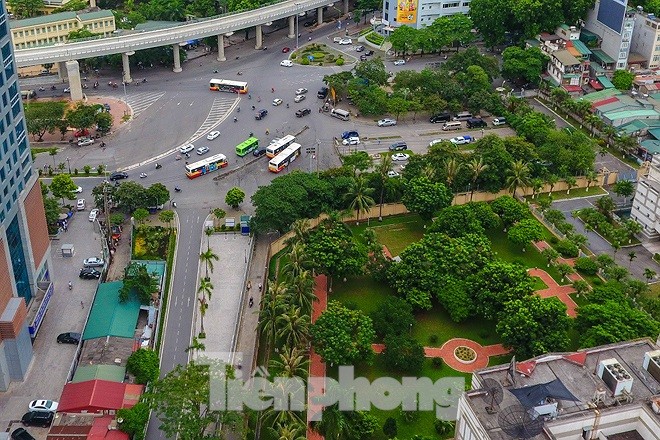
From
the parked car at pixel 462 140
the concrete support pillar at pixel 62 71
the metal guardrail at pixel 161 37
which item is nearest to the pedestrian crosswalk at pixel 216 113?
the metal guardrail at pixel 161 37

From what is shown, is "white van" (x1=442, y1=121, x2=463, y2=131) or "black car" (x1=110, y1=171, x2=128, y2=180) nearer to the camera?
"black car" (x1=110, y1=171, x2=128, y2=180)

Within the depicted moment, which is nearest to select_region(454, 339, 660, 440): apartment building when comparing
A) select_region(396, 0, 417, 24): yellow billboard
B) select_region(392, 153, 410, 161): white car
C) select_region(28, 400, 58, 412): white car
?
select_region(28, 400, 58, 412): white car

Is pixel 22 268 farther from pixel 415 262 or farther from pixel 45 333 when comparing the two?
pixel 415 262

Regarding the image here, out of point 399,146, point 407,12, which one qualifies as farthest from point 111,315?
point 407,12

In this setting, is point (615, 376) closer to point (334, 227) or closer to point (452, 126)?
point (334, 227)

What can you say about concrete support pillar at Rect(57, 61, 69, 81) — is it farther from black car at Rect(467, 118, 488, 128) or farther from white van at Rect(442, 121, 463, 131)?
black car at Rect(467, 118, 488, 128)

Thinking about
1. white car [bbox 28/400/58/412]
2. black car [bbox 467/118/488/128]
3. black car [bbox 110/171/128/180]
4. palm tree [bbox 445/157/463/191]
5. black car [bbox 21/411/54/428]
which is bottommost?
black car [bbox 21/411/54/428]
